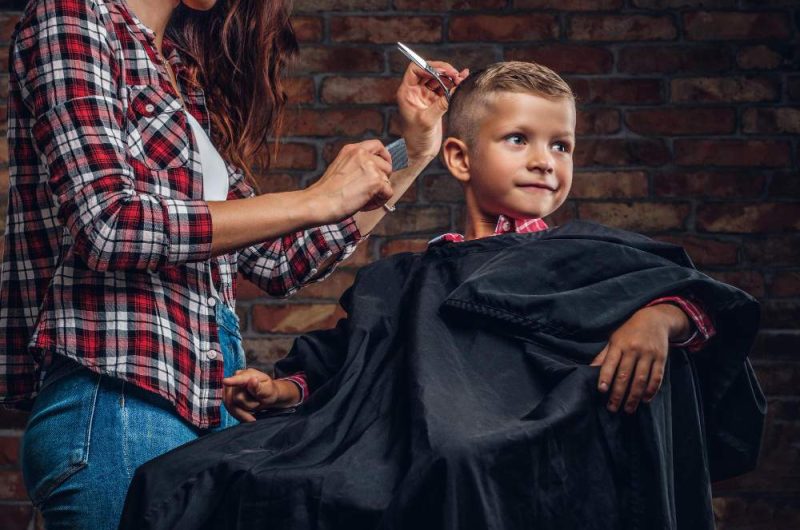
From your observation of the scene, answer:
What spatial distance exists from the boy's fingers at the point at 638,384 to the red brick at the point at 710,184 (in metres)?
1.47

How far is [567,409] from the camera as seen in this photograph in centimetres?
109

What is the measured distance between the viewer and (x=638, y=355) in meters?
1.12

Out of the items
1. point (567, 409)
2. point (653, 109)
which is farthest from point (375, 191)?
point (653, 109)

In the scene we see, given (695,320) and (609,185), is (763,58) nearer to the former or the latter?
(609,185)

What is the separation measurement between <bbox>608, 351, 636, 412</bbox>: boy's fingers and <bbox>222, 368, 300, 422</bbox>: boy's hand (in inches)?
18.9

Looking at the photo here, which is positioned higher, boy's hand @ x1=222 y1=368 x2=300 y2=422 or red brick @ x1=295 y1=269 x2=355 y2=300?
boy's hand @ x1=222 y1=368 x2=300 y2=422

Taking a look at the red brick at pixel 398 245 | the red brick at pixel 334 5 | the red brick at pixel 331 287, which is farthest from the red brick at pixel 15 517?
the red brick at pixel 334 5

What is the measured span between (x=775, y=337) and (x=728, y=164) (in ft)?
1.50

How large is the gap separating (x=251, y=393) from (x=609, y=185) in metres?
1.43

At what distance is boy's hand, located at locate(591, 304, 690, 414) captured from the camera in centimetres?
111

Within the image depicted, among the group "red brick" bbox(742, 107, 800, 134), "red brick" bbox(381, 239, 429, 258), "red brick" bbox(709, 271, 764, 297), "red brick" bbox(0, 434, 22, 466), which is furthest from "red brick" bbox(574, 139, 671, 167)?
"red brick" bbox(0, 434, 22, 466)

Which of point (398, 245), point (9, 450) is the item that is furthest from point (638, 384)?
point (9, 450)

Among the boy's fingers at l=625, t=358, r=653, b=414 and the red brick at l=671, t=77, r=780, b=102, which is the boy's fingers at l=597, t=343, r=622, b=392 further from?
the red brick at l=671, t=77, r=780, b=102

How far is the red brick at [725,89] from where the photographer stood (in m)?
2.49
